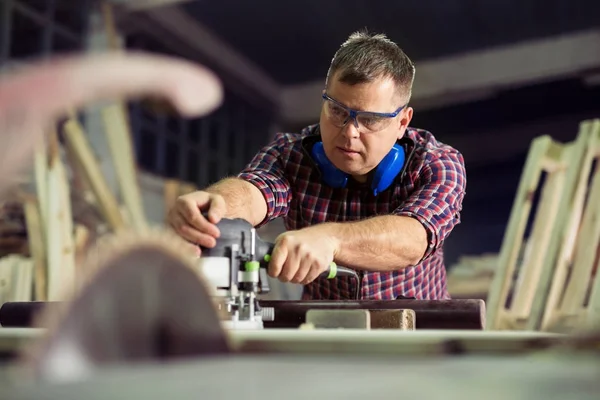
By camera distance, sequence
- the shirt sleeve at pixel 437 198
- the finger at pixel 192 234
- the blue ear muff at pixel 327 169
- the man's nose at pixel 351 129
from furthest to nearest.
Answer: the blue ear muff at pixel 327 169, the man's nose at pixel 351 129, the shirt sleeve at pixel 437 198, the finger at pixel 192 234

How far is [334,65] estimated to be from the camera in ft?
7.98

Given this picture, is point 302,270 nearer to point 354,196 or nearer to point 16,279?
point 354,196

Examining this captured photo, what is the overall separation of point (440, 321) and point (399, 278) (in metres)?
1.06

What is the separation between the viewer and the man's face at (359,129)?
2332mm

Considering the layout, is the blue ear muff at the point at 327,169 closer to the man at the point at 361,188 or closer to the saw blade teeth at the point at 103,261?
the man at the point at 361,188

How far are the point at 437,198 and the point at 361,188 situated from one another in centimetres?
40

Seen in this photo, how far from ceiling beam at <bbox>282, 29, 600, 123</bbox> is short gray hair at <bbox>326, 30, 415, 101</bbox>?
6.49 metres

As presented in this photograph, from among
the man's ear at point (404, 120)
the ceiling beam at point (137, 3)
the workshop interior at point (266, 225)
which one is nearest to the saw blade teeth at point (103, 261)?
the workshop interior at point (266, 225)

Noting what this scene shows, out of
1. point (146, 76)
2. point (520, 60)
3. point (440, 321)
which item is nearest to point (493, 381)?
point (146, 76)

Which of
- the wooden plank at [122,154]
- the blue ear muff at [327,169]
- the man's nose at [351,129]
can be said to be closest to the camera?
the man's nose at [351,129]

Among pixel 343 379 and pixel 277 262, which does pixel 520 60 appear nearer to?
pixel 277 262

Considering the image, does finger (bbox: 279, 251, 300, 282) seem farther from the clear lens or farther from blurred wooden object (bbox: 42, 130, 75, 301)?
blurred wooden object (bbox: 42, 130, 75, 301)

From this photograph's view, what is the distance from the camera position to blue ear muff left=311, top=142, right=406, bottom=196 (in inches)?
96.0

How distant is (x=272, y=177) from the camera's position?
2648 mm
